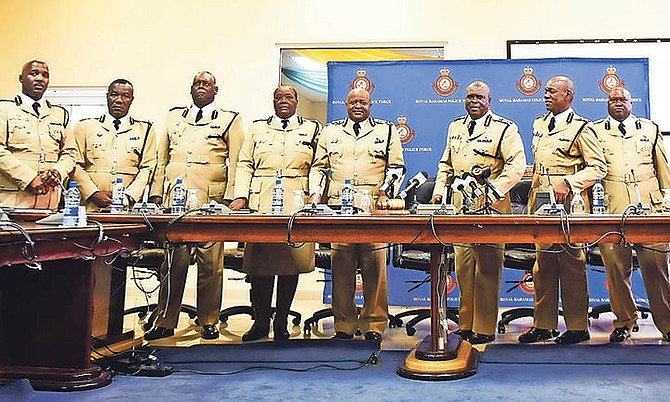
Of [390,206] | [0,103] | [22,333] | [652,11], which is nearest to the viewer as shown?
[22,333]

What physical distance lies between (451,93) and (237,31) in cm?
234

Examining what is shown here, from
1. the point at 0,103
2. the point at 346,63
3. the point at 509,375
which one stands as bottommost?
the point at 509,375

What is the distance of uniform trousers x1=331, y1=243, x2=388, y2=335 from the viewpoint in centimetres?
368

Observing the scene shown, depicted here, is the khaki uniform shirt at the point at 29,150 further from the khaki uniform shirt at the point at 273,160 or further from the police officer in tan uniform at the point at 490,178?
the police officer in tan uniform at the point at 490,178

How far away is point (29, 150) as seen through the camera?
4035 mm

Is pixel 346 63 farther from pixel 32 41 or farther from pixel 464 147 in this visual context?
pixel 32 41

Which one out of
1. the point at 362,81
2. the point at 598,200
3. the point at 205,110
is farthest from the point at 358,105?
the point at 362,81

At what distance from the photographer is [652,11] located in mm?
6094

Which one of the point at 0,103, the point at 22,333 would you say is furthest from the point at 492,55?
the point at 22,333

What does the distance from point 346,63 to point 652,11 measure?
292 centimetres

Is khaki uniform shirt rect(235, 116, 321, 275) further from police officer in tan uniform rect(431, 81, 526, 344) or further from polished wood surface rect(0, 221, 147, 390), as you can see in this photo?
polished wood surface rect(0, 221, 147, 390)

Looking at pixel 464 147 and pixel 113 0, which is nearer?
pixel 464 147

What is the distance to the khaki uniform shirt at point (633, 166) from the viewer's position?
3.81m

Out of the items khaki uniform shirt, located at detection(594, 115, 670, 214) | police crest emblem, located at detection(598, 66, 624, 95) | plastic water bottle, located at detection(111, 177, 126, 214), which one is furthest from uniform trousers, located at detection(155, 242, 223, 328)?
police crest emblem, located at detection(598, 66, 624, 95)
